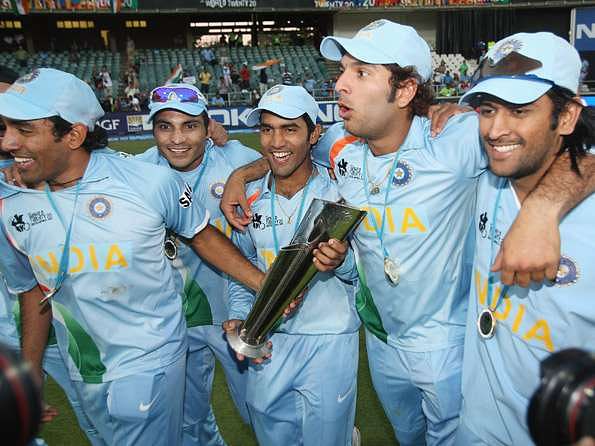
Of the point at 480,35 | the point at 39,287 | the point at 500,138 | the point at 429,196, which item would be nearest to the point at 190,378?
the point at 39,287

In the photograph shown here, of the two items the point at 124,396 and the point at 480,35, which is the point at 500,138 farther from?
the point at 480,35

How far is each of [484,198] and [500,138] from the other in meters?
0.41

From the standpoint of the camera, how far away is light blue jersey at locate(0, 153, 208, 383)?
2.57 metres

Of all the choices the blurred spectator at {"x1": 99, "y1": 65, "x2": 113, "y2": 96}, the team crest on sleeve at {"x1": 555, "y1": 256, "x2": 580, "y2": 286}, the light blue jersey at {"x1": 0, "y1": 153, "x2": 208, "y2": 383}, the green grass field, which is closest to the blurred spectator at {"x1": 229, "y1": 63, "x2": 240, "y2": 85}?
the blurred spectator at {"x1": 99, "y1": 65, "x2": 113, "y2": 96}

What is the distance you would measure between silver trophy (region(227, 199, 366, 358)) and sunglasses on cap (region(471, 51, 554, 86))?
0.82 meters

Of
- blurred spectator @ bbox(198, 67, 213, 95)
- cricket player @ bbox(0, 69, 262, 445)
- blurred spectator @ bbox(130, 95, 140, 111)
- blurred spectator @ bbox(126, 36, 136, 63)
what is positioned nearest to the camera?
cricket player @ bbox(0, 69, 262, 445)

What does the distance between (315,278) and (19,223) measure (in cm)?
157

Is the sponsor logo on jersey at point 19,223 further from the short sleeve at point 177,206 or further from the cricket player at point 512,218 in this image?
the cricket player at point 512,218

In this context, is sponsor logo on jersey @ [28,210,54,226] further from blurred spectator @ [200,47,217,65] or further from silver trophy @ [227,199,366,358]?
blurred spectator @ [200,47,217,65]

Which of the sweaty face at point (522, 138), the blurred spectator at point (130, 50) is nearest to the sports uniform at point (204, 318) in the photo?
the sweaty face at point (522, 138)

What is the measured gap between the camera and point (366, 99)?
2.78 meters

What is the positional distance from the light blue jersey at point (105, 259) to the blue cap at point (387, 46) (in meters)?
1.17

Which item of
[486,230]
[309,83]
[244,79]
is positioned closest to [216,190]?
[486,230]

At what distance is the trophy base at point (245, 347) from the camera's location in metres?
2.93
